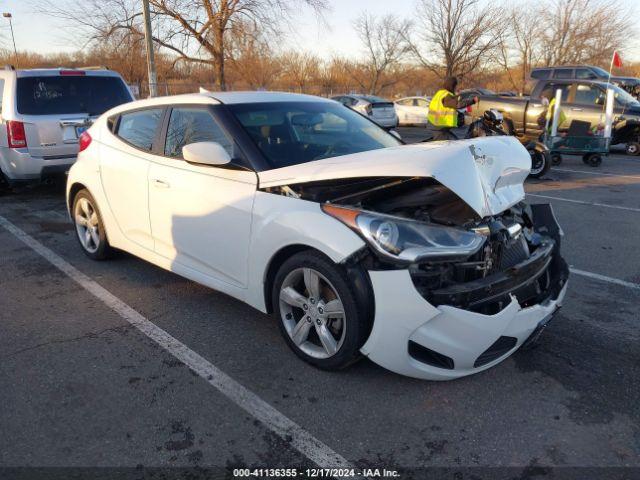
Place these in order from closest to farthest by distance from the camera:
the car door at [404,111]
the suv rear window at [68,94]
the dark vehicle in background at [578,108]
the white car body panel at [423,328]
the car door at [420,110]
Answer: the white car body panel at [423,328] → the suv rear window at [68,94] → the dark vehicle in background at [578,108] → the car door at [420,110] → the car door at [404,111]

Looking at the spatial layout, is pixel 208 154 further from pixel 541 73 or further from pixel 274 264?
pixel 541 73

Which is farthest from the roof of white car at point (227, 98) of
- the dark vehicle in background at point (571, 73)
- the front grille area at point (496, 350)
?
the dark vehicle in background at point (571, 73)

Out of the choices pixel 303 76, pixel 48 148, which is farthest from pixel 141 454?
pixel 303 76

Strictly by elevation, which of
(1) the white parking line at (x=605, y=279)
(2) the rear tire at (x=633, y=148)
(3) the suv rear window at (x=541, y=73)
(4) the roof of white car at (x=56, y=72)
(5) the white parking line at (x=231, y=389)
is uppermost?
(3) the suv rear window at (x=541, y=73)

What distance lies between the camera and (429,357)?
2781mm

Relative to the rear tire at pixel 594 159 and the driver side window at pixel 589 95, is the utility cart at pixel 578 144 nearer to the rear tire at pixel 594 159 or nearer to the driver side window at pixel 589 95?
the rear tire at pixel 594 159

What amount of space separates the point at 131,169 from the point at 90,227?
1.13m

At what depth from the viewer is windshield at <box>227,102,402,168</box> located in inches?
141

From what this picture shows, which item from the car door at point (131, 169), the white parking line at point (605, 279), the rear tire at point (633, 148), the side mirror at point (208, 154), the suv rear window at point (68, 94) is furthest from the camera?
the rear tire at point (633, 148)

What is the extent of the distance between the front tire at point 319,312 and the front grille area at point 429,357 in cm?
27

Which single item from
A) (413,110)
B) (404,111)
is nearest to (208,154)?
(413,110)

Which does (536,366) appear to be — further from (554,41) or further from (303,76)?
(303,76)

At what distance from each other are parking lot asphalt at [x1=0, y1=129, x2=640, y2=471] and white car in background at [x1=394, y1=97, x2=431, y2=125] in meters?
Result: 20.0

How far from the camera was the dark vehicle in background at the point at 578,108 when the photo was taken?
13.2 meters
